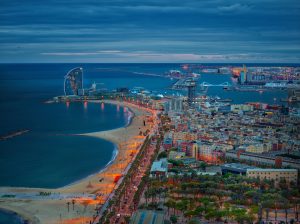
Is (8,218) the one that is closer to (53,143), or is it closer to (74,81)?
(53,143)

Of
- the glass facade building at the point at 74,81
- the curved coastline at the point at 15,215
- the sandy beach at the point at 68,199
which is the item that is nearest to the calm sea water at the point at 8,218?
the curved coastline at the point at 15,215

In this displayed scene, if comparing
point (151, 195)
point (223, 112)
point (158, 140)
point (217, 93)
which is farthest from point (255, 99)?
point (151, 195)

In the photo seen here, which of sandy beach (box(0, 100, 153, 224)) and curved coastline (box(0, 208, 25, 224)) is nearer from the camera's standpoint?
curved coastline (box(0, 208, 25, 224))

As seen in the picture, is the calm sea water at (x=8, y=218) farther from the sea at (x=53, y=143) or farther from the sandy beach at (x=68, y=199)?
the sandy beach at (x=68, y=199)

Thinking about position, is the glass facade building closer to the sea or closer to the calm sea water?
the sea

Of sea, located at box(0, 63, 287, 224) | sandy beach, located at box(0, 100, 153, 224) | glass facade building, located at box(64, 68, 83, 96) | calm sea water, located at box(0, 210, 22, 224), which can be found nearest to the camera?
calm sea water, located at box(0, 210, 22, 224)

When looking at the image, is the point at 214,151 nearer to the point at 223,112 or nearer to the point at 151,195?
the point at 151,195

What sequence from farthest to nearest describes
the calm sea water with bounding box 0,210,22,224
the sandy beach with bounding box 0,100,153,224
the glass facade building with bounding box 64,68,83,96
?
the glass facade building with bounding box 64,68,83,96 < the sandy beach with bounding box 0,100,153,224 < the calm sea water with bounding box 0,210,22,224

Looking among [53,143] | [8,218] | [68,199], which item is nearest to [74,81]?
[53,143]

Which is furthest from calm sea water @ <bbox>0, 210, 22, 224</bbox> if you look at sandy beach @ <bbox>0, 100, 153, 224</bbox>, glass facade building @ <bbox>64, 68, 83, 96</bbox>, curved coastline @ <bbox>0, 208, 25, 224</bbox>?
glass facade building @ <bbox>64, 68, 83, 96</bbox>

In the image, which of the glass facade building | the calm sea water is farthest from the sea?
the glass facade building

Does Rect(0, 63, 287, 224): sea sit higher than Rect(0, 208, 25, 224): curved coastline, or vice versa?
Rect(0, 208, 25, 224): curved coastline
